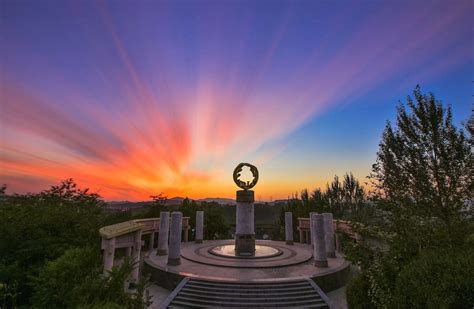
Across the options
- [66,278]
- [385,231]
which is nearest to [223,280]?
[66,278]

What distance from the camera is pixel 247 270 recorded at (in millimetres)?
17938

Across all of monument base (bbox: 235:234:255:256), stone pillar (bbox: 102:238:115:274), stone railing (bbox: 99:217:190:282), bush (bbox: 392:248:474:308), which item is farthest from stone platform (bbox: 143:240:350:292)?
bush (bbox: 392:248:474:308)

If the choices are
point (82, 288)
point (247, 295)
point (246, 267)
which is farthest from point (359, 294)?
point (82, 288)

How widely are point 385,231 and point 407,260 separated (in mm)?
1655

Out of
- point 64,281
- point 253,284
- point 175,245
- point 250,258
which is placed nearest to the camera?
point 64,281

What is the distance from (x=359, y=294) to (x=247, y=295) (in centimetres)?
611

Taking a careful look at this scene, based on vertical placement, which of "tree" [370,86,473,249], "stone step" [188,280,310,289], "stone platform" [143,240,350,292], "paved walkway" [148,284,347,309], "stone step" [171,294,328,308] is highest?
"tree" [370,86,473,249]

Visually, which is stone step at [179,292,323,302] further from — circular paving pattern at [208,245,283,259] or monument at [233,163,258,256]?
monument at [233,163,258,256]

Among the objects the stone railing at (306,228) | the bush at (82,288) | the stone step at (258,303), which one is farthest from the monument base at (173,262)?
the stone railing at (306,228)

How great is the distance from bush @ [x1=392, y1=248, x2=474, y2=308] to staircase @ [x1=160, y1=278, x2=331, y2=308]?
6.45 meters

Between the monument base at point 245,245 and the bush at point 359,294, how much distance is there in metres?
11.4

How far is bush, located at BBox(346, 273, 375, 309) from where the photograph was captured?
36.4 feet

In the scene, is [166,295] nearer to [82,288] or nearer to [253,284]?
[253,284]

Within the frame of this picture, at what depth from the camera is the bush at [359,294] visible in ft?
36.4
